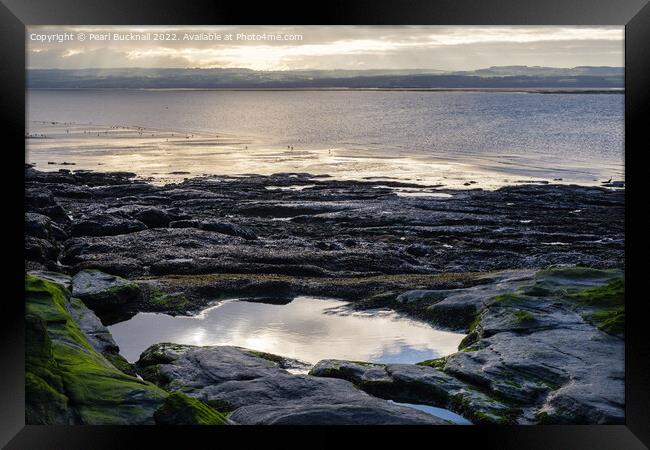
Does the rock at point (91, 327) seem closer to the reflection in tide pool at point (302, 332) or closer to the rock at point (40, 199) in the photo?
the reflection in tide pool at point (302, 332)

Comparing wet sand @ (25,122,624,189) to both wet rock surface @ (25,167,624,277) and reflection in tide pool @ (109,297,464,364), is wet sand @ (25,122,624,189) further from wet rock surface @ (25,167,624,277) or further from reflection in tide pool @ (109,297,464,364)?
reflection in tide pool @ (109,297,464,364)

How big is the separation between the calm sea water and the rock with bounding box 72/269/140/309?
311 cm

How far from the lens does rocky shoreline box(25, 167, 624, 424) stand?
41.1ft

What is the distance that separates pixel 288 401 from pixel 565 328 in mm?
5135

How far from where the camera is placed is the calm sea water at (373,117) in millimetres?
16156

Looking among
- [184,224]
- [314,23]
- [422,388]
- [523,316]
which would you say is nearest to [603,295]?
[523,316]

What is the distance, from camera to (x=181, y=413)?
477 inches

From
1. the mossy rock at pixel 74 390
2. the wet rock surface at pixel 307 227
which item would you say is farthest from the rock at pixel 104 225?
the mossy rock at pixel 74 390

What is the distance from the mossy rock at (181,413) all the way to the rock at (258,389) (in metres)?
0.55

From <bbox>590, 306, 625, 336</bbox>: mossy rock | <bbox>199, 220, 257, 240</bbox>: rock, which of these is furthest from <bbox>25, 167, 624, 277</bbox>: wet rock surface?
<bbox>590, 306, 625, 336</bbox>: mossy rock

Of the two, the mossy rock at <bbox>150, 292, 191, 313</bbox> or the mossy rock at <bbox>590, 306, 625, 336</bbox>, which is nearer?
the mossy rock at <bbox>590, 306, 625, 336</bbox>

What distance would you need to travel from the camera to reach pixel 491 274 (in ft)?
55.0

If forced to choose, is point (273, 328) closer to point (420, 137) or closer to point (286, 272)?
point (286, 272)
